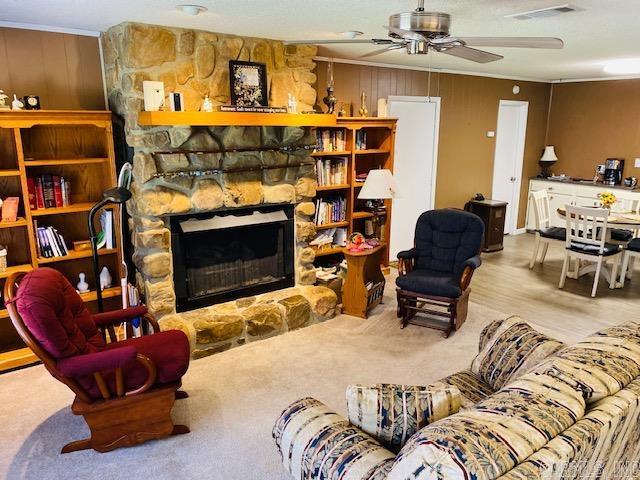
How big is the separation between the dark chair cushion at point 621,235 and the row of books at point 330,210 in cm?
316

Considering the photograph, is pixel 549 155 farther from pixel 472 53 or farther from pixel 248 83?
pixel 472 53

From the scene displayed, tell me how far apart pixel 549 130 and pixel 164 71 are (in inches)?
256

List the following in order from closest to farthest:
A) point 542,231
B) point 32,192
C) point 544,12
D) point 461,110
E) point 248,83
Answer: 1. point 544,12
2. point 32,192
3. point 248,83
4. point 542,231
5. point 461,110

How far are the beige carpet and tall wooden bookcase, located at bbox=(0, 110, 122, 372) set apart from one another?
0.74m

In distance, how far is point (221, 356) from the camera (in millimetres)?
3762

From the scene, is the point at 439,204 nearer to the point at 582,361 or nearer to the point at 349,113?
the point at 349,113

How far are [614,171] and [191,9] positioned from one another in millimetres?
6424

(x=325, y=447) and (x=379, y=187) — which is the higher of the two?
(x=379, y=187)

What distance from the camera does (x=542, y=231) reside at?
5.98m

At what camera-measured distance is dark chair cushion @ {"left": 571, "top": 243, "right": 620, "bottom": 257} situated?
5051mm

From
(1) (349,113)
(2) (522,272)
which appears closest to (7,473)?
(1) (349,113)

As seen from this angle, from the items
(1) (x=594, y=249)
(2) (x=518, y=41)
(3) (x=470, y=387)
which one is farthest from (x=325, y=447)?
(1) (x=594, y=249)

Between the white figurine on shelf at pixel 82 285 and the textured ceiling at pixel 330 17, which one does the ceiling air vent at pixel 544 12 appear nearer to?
the textured ceiling at pixel 330 17

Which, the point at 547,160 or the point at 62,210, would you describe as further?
the point at 547,160
